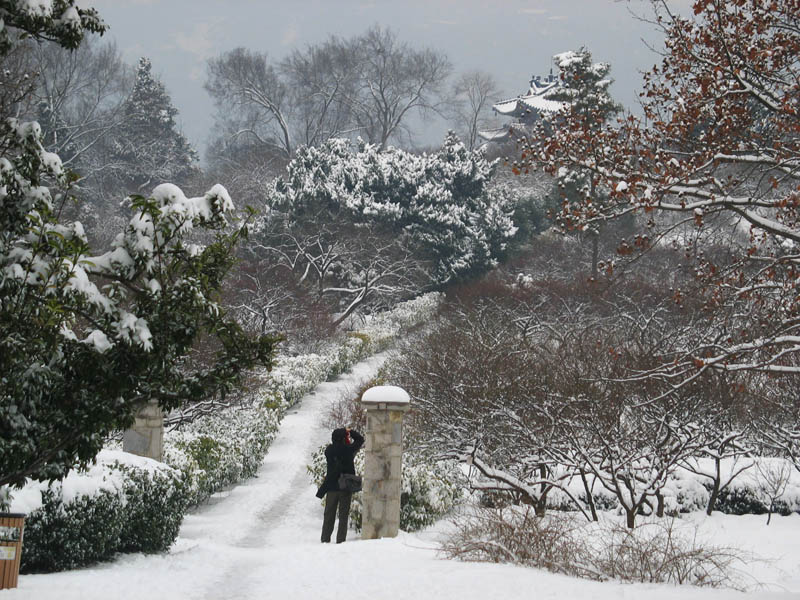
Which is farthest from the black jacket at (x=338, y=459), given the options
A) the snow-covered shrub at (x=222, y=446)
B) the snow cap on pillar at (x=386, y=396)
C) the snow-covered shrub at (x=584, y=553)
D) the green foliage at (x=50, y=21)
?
the green foliage at (x=50, y=21)

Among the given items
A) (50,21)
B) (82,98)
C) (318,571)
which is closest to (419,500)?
(318,571)

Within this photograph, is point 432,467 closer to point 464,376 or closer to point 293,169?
point 464,376

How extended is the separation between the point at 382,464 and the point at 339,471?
0.53 m

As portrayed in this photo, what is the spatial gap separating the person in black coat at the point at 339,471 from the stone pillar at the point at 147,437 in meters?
2.91

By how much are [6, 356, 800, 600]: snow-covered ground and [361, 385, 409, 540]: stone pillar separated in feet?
1.18

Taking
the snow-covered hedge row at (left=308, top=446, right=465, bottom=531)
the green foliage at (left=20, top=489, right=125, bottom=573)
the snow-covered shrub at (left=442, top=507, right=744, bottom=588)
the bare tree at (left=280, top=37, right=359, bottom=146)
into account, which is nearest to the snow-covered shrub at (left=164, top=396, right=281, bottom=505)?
the snow-covered hedge row at (left=308, top=446, right=465, bottom=531)

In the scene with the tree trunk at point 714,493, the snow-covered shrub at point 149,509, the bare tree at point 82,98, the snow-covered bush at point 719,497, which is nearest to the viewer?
the snow-covered shrub at point 149,509

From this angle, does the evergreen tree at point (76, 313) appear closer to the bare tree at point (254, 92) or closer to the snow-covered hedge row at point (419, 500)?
the snow-covered hedge row at point (419, 500)

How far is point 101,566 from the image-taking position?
7645 mm

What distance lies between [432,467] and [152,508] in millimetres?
5276

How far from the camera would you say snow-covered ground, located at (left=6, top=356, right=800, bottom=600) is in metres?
6.37

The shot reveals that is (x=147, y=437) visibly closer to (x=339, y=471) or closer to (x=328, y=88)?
(x=339, y=471)

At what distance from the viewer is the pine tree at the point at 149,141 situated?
44.8 metres

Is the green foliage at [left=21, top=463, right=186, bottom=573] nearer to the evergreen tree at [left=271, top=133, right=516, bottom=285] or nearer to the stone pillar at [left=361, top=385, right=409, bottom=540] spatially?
the stone pillar at [left=361, top=385, right=409, bottom=540]
